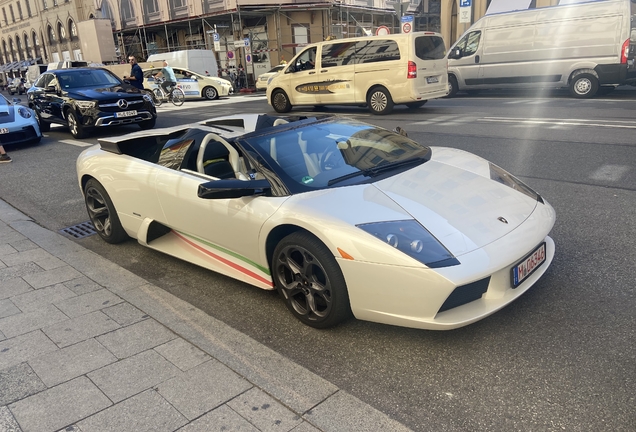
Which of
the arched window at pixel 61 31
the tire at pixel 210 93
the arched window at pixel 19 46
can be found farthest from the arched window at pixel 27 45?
the tire at pixel 210 93

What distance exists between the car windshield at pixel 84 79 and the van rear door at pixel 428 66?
7425 mm

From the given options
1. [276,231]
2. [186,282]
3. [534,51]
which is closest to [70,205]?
[186,282]

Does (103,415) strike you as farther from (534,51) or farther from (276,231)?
(534,51)

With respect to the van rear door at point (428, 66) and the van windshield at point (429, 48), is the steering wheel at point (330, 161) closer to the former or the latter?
the van rear door at point (428, 66)

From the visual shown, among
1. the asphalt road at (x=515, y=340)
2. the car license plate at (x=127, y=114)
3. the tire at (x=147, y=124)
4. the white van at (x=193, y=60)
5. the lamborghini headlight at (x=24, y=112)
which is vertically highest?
the white van at (x=193, y=60)

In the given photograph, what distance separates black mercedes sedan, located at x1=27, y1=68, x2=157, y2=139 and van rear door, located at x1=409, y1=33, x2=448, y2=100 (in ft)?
21.7

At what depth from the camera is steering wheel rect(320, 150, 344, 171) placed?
344cm

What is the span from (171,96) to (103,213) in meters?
16.7

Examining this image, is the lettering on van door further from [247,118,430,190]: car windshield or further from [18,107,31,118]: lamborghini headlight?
[247,118,430,190]: car windshield

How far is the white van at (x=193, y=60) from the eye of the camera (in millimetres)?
26453

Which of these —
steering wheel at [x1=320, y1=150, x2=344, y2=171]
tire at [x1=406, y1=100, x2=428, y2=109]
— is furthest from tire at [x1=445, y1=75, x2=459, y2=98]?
steering wheel at [x1=320, y1=150, x2=344, y2=171]

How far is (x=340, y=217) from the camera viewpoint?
9.36ft

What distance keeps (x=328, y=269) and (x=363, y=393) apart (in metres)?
0.70

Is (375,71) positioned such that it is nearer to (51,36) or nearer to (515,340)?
(515,340)
